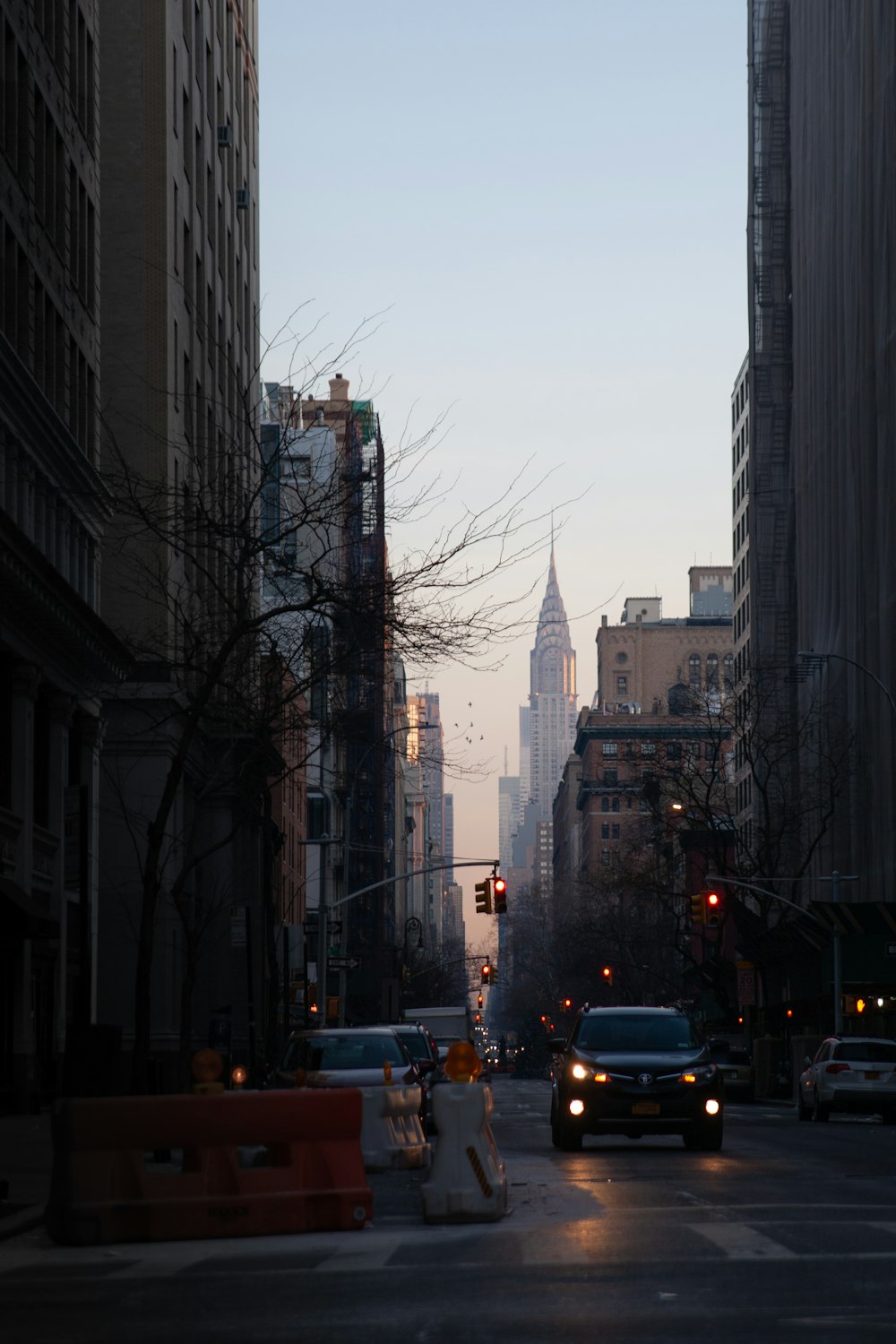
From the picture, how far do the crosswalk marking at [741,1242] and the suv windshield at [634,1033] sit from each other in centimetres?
1079

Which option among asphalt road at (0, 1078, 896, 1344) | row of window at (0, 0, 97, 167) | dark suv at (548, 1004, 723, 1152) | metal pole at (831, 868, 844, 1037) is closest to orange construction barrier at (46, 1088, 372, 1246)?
asphalt road at (0, 1078, 896, 1344)

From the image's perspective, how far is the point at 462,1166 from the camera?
1517 cm

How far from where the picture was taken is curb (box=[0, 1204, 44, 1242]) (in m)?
15.0

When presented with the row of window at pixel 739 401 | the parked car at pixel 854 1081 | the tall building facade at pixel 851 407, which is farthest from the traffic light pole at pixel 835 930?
the row of window at pixel 739 401

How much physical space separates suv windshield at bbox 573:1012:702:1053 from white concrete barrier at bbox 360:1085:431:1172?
3.91 meters

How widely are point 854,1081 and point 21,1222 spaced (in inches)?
Result: 1005

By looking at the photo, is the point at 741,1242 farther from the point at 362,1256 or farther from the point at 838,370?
the point at 838,370

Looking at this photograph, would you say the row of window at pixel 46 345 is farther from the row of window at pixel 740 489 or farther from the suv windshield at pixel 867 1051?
the row of window at pixel 740 489

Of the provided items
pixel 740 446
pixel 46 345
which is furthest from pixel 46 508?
pixel 740 446

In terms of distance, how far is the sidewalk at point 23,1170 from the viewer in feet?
52.1

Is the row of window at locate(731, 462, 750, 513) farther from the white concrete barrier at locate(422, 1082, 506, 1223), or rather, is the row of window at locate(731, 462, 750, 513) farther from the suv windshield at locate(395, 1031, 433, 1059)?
the white concrete barrier at locate(422, 1082, 506, 1223)

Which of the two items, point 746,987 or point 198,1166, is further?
point 746,987

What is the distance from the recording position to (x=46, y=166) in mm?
38375

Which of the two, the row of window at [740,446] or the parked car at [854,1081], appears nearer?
the parked car at [854,1081]
